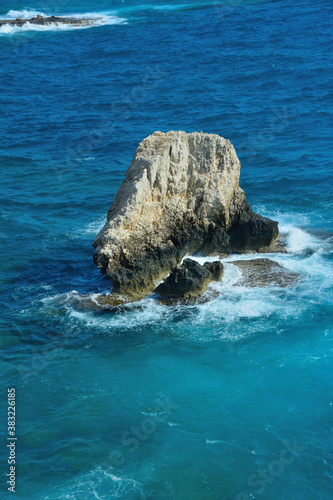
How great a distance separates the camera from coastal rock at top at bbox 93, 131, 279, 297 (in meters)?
27.5

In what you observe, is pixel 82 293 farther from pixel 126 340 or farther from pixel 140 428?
pixel 140 428

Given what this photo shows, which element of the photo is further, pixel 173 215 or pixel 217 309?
pixel 173 215

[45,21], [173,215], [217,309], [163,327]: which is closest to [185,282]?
[217,309]

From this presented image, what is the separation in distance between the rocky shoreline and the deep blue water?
116ft

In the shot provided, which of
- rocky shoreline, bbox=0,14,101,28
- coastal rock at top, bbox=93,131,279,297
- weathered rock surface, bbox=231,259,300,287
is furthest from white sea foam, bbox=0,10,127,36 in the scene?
weathered rock surface, bbox=231,259,300,287

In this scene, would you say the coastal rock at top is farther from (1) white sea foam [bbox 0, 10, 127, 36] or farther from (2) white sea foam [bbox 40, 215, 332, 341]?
(1) white sea foam [bbox 0, 10, 127, 36]

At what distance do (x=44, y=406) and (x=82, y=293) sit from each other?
302 inches

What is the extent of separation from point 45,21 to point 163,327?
78642 mm

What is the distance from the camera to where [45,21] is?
9200 centimetres

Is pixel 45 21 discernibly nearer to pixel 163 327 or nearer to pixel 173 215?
pixel 173 215

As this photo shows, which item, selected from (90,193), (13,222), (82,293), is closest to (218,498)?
(82,293)

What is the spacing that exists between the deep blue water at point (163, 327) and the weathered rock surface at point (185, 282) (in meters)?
0.87

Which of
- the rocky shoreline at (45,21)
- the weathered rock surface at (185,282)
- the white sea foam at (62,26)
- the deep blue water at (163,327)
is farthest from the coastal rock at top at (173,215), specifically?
the rocky shoreline at (45,21)

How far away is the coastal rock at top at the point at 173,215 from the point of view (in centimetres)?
2747
